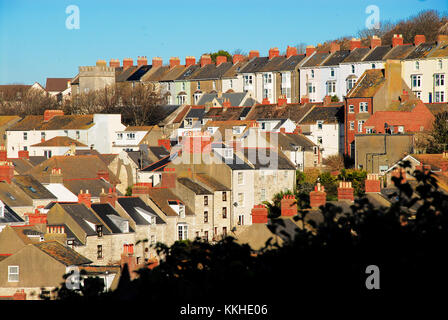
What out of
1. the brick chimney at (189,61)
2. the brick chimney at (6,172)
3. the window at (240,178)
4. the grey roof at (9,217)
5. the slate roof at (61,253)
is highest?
the brick chimney at (189,61)

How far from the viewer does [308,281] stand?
11.4 meters

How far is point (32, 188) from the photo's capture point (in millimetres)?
51281

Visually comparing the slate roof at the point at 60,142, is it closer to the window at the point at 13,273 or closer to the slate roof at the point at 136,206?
the slate roof at the point at 136,206

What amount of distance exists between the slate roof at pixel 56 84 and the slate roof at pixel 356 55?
5880 centimetres

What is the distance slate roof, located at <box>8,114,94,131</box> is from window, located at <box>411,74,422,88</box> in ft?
96.7

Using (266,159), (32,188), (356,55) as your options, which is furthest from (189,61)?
(32,188)

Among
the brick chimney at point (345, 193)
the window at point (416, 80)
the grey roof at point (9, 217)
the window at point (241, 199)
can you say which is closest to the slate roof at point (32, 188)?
the grey roof at point (9, 217)

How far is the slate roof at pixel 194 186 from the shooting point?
4953 cm

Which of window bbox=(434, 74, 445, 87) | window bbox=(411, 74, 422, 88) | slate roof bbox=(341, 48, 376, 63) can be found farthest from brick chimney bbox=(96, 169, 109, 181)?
slate roof bbox=(341, 48, 376, 63)

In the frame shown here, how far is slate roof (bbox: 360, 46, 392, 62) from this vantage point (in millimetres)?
82875

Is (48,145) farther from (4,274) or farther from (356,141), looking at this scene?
(4,274)

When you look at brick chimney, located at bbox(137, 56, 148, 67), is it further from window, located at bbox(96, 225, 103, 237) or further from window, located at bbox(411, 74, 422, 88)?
window, located at bbox(96, 225, 103, 237)

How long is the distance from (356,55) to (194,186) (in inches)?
1549

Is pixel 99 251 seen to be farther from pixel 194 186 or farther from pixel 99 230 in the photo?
pixel 194 186
